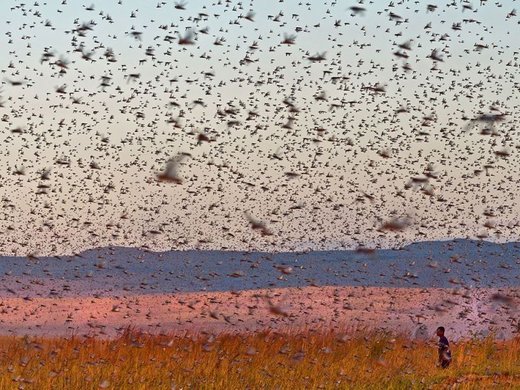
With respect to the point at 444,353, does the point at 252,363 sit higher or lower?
higher

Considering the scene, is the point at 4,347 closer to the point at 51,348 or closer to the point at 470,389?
the point at 51,348

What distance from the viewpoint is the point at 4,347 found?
22.4 m

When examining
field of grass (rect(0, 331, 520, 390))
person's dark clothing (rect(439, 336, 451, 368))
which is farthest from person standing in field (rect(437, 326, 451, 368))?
field of grass (rect(0, 331, 520, 390))

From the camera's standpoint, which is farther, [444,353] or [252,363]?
[444,353]

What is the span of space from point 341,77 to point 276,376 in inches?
219

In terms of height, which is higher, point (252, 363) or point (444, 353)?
point (252, 363)

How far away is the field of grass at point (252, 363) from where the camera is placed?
18.2 metres

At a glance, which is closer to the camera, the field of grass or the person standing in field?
the field of grass

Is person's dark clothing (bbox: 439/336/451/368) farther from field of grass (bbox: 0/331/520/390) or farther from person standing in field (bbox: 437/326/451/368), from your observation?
field of grass (bbox: 0/331/520/390)

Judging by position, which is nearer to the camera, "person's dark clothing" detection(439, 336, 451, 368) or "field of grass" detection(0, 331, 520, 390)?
"field of grass" detection(0, 331, 520, 390)

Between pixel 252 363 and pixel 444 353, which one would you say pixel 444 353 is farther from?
pixel 252 363

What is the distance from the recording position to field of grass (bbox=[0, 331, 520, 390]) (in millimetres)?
18188

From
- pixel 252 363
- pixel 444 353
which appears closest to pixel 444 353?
pixel 444 353

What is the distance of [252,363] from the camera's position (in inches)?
803
